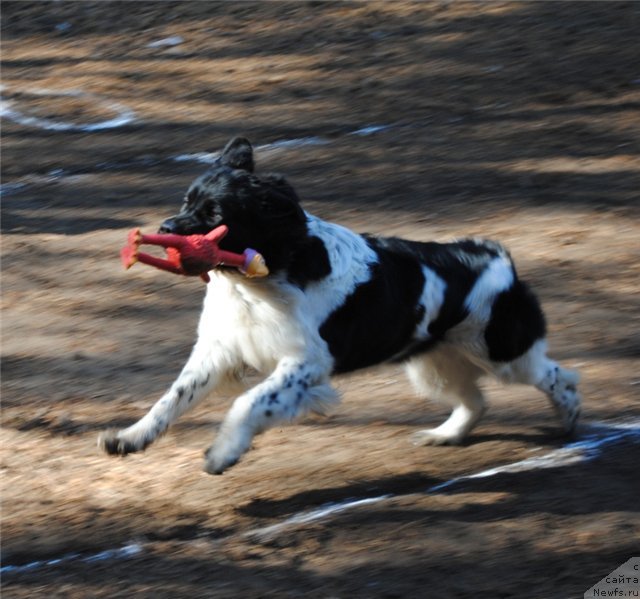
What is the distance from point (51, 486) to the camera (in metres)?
6.30

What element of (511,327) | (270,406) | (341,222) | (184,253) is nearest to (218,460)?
(270,406)

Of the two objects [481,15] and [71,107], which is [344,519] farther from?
[481,15]

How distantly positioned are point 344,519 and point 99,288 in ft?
13.3

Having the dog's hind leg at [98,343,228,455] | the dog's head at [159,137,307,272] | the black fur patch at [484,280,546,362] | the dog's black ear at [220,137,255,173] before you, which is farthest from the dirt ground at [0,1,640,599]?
the dog's black ear at [220,137,255,173]

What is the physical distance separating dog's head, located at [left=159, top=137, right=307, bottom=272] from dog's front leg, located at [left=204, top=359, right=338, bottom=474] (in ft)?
1.81

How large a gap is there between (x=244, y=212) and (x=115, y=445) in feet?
4.67

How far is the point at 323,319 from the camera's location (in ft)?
19.3

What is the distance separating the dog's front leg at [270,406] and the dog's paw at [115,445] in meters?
0.52

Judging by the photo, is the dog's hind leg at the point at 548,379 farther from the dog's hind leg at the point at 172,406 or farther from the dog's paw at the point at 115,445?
the dog's paw at the point at 115,445

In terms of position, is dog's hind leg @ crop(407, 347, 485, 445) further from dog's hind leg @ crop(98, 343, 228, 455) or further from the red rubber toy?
the red rubber toy

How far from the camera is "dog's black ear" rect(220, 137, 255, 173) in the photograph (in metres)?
5.82

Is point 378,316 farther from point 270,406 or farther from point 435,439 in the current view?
point 435,439

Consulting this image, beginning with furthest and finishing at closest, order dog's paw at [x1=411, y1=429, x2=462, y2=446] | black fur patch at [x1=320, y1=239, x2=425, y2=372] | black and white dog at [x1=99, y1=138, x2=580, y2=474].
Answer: dog's paw at [x1=411, y1=429, x2=462, y2=446], black fur patch at [x1=320, y1=239, x2=425, y2=372], black and white dog at [x1=99, y1=138, x2=580, y2=474]

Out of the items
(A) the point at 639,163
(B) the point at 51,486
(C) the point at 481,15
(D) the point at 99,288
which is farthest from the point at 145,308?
(C) the point at 481,15
